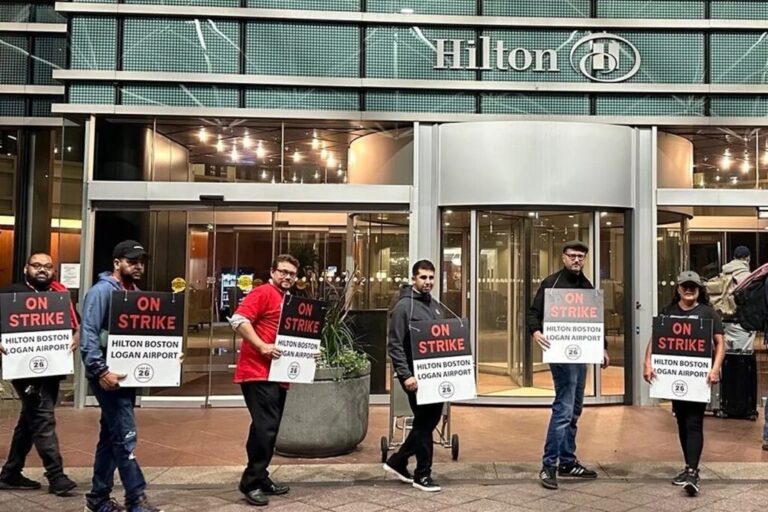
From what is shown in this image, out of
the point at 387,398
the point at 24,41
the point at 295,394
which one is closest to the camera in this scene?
the point at 295,394

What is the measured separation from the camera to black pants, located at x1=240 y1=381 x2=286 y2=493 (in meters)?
5.38

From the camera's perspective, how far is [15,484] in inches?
223

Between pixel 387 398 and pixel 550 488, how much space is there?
3.92 metres

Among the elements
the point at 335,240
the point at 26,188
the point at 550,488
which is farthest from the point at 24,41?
the point at 550,488

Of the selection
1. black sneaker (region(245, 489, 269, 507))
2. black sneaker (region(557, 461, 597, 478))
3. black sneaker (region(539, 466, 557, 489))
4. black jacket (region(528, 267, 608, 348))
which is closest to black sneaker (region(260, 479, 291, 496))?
black sneaker (region(245, 489, 269, 507))

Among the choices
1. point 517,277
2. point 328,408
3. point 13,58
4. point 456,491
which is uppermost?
point 13,58

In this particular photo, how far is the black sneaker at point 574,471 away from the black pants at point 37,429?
163 inches

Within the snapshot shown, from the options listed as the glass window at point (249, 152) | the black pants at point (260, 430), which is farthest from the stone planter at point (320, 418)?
the glass window at point (249, 152)

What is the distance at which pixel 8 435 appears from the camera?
7566mm

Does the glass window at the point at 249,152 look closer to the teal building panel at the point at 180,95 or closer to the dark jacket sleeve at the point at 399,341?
the teal building panel at the point at 180,95

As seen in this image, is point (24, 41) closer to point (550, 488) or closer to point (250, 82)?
point (250, 82)

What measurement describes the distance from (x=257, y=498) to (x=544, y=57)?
714 cm

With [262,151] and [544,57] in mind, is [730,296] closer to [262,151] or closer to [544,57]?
[544,57]

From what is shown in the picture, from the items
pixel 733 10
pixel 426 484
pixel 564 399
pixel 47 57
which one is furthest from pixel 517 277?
pixel 47 57
